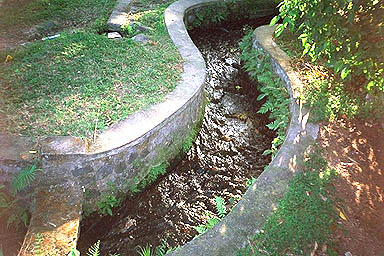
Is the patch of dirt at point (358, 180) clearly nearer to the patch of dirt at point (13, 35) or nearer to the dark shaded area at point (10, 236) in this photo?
the dark shaded area at point (10, 236)

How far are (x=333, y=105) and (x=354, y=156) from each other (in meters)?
0.91

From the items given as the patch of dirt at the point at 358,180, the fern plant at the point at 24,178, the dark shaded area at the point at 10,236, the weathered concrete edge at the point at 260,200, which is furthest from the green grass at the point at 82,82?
the patch of dirt at the point at 358,180

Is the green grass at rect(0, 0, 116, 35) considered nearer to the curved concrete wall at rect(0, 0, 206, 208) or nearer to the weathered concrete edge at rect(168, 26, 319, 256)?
the curved concrete wall at rect(0, 0, 206, 208)

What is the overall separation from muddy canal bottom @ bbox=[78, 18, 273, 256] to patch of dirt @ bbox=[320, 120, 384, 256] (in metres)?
1.17

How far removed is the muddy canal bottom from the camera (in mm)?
4320

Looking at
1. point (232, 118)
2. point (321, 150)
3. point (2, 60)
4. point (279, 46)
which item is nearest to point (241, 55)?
point (279, 46)

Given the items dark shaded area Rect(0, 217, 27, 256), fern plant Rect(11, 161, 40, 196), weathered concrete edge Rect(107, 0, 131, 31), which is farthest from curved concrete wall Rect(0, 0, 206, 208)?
weathered concrete edge Rect(107, 0, 131, 31)

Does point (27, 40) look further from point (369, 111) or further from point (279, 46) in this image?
point (369, 111)

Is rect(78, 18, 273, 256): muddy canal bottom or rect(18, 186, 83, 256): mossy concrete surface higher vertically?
rect(18, 186, 83, 256): mossy concrete surface

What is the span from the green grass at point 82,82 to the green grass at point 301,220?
86.4 inches

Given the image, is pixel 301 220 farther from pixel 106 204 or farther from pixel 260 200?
pixel 106 204

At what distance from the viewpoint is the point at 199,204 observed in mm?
4727

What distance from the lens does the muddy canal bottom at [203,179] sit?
4320mm

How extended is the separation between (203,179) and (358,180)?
1986mm
